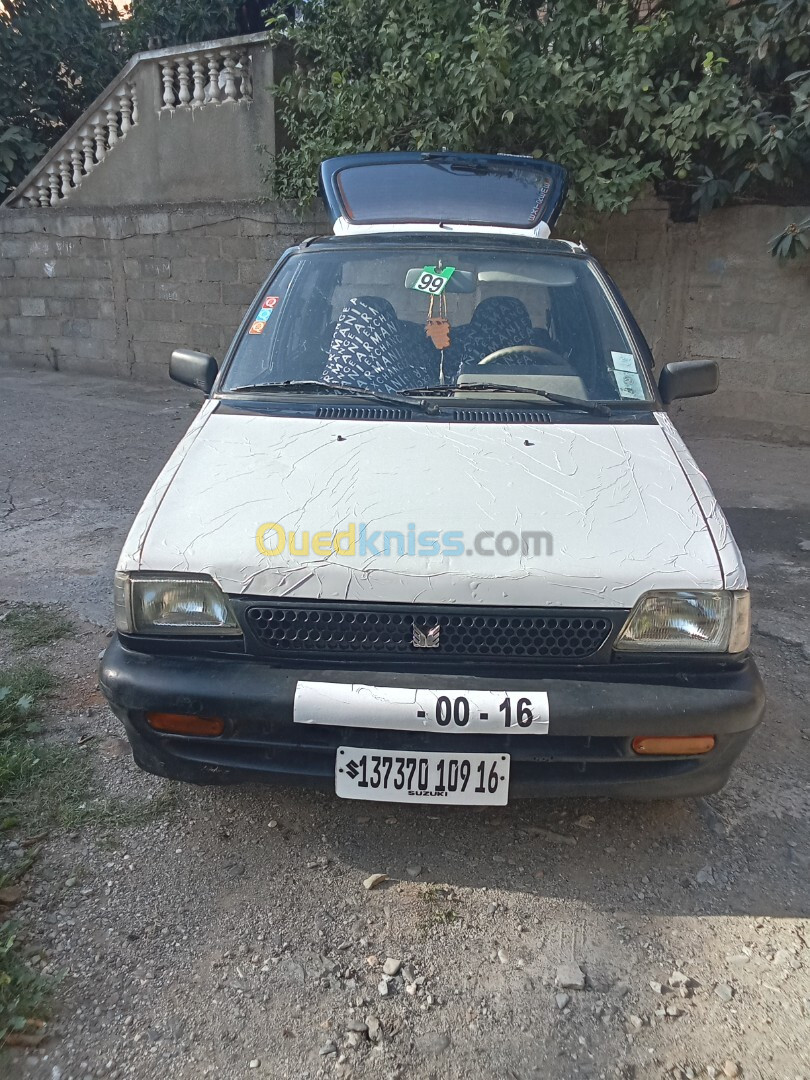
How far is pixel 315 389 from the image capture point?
2973 mm

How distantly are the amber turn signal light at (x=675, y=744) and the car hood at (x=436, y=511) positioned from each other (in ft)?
1.31

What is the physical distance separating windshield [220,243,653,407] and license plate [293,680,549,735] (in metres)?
1.19

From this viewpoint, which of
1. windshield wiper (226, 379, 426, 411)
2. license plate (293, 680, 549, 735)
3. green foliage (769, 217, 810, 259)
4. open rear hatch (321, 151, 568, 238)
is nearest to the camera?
license plate (293, 680, 549, 735)

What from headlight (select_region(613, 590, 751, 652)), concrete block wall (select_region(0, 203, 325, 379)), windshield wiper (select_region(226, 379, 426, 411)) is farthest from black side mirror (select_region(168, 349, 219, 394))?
concrete block wall (select_region(0, 203, 325, 379))

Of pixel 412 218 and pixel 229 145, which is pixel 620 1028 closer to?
pixel 412 218

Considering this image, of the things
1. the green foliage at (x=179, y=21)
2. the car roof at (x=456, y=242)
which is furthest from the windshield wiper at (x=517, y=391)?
the green foliage at (x=179, y=21)

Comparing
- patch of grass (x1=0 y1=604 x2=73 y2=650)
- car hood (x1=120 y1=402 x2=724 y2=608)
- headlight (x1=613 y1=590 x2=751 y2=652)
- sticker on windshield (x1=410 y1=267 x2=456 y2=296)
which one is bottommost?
patch of grass (x1=0 y1=604 x2=73 y2=650)

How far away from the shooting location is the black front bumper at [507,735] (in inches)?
86.0

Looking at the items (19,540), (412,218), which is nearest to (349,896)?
(412,218)

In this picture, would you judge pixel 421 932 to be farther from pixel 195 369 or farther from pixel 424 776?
pixel 195 369

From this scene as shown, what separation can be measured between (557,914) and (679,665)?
77 centimetres

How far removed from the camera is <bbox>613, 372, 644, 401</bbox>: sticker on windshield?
3.04 m

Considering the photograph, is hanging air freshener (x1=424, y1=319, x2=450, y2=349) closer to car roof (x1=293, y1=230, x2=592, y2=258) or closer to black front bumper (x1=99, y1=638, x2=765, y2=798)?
car roof (x1=293, y1=230, x2=592, y2=258)

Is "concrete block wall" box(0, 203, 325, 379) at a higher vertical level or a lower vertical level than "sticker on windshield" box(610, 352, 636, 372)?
lower
